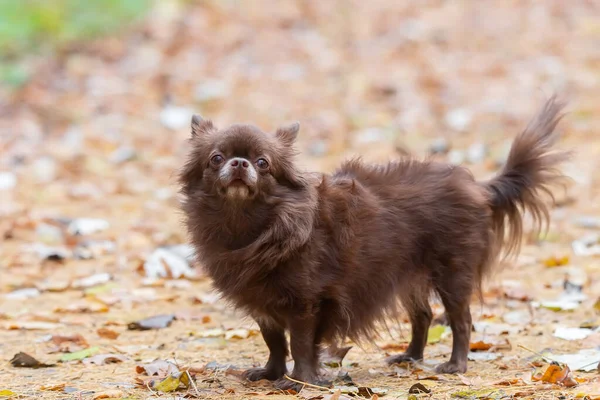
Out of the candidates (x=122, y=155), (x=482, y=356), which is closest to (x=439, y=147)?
(x=122, y=155)

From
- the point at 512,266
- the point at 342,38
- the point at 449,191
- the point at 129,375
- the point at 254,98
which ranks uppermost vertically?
the point at 342,38

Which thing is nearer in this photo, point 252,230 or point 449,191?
point 252,230

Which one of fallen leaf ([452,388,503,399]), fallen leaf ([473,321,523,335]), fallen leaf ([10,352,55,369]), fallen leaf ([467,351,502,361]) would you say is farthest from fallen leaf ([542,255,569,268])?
fallen leaf ([10,352,55,369])

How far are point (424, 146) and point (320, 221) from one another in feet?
20.7

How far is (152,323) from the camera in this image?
5.66 m

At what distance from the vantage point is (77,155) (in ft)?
32.6

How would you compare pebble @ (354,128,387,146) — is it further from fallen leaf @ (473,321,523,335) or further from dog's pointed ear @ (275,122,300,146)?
dog's pointed ear @ (275,122,300,146)

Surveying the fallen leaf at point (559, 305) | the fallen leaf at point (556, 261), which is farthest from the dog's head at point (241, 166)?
the fallen leaf at point (556, 261)

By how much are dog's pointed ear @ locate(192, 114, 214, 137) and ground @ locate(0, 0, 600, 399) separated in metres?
0.34

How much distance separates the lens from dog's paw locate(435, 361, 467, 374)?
15.2ft

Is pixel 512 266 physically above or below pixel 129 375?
above

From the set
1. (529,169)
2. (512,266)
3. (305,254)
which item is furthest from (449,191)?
(512,266)

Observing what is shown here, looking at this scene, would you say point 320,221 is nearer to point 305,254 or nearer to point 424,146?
point 305,254

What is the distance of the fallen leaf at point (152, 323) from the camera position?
5.61 m
